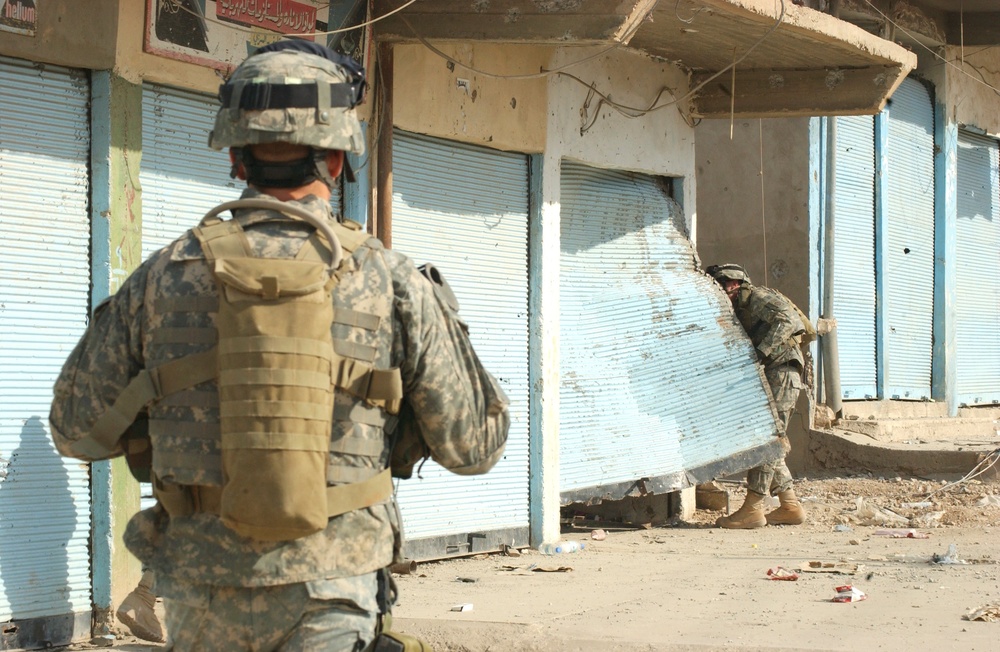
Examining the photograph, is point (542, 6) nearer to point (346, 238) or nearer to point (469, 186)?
point (469, 186)

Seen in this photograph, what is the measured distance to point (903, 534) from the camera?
Result: 8.95m

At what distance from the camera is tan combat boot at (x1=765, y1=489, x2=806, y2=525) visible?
958cm

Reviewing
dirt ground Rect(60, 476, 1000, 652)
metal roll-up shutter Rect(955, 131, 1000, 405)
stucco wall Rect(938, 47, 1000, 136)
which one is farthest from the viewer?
metal roll-up shutter Rect(955, 131, 1000, 405)

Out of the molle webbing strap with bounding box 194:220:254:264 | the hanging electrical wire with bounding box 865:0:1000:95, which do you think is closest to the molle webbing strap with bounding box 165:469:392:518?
the molle webbing strap with bounding box 194:220:254:264

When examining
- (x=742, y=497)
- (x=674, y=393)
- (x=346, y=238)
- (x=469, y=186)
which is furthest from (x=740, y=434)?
(x=346, y=238)

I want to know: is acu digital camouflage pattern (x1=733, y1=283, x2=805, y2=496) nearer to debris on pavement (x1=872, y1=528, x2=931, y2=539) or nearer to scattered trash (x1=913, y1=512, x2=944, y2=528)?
debris on pavement (x1=872, y1=528, x2=931, y2=539)

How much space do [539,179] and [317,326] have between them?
19.4 feet

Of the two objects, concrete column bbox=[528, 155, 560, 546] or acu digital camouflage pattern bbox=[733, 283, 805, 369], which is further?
acu digital camouflage pattern bbox=[733, 283, 805, 369]

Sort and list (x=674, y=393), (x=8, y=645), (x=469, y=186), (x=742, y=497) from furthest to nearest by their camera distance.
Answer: (x=742, y=497) < (x=674, y=393) < (x=469, y=186) < (x=8, y=645)

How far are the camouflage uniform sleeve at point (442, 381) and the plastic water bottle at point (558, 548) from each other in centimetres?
562

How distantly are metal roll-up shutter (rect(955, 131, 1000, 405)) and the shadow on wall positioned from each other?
11.0 metres

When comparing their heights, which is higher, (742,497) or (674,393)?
(674,393)

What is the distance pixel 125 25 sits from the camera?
222 inches

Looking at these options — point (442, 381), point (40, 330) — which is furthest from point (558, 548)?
point (442, 381)
